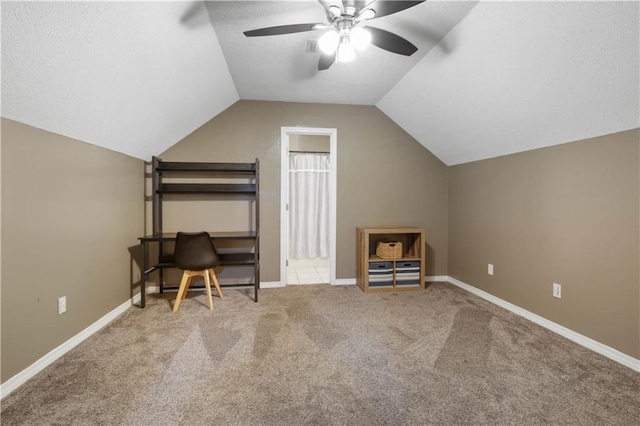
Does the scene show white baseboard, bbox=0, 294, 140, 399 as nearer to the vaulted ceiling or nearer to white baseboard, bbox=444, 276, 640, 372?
the vaulted ceiling

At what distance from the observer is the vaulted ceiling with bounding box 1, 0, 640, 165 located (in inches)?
62.7

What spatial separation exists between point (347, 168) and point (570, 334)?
2.71 meters

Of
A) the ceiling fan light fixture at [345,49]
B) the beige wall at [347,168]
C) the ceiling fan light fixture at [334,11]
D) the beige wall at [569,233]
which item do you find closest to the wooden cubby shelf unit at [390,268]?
the beige wall at [347,168]

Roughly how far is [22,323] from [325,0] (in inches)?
99.3

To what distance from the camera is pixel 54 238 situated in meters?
2.05

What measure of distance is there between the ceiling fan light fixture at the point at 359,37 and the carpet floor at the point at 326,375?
80.6 inches

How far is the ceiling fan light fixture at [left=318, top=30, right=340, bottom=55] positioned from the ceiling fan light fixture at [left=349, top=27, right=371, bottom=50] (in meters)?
0.10

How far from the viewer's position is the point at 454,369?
1965 mm

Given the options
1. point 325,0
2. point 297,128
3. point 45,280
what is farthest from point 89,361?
point 297,128

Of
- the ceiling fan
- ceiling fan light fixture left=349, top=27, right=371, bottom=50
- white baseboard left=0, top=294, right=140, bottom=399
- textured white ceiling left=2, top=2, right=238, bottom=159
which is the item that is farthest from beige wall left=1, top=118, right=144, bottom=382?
ceiling fan light fixture left=349, top=27, right=371, bottom=50

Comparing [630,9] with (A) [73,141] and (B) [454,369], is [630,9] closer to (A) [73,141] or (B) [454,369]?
(B) [454,369]

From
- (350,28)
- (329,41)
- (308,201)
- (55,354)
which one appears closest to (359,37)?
(350,28)

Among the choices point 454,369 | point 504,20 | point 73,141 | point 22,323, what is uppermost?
point 504,20

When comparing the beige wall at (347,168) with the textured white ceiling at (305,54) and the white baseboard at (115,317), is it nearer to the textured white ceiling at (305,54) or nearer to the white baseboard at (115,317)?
the textured white ceiling at (305,54)
